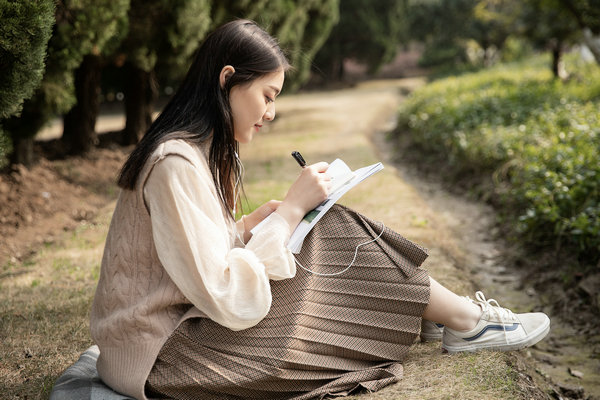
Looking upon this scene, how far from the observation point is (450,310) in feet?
7.93

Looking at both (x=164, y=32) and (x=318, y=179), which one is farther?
(x=164, y=32)

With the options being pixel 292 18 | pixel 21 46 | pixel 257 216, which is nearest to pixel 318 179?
pixel 257 216

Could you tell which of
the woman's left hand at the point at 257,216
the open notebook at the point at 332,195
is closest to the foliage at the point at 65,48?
the woman's left hand at the point at 257,216

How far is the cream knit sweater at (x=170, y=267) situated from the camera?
6.37 ft

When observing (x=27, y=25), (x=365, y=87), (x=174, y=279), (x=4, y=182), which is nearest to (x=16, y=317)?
(x=27, y=25)

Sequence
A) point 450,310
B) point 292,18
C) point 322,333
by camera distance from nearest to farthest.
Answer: point 322,333
point 450,310
point 292,18

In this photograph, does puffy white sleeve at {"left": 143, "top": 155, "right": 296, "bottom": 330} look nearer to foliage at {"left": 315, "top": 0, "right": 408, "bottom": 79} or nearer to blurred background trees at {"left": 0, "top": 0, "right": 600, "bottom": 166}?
blurred background trees at {"left": 0, "top": 0, "right": 600, "bottom": 166}

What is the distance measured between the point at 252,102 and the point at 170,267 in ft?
1.99

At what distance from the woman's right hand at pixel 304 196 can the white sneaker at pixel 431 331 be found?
82 cm

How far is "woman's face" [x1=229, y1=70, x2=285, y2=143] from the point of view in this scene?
2145 millimetres

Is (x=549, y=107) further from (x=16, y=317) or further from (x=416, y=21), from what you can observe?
(x=416, y=21)

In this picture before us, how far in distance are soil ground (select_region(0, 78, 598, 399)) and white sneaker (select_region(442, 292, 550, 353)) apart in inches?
Answer: 2.1

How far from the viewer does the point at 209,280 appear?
6.38 ft

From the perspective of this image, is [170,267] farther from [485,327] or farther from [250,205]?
[250,205]
